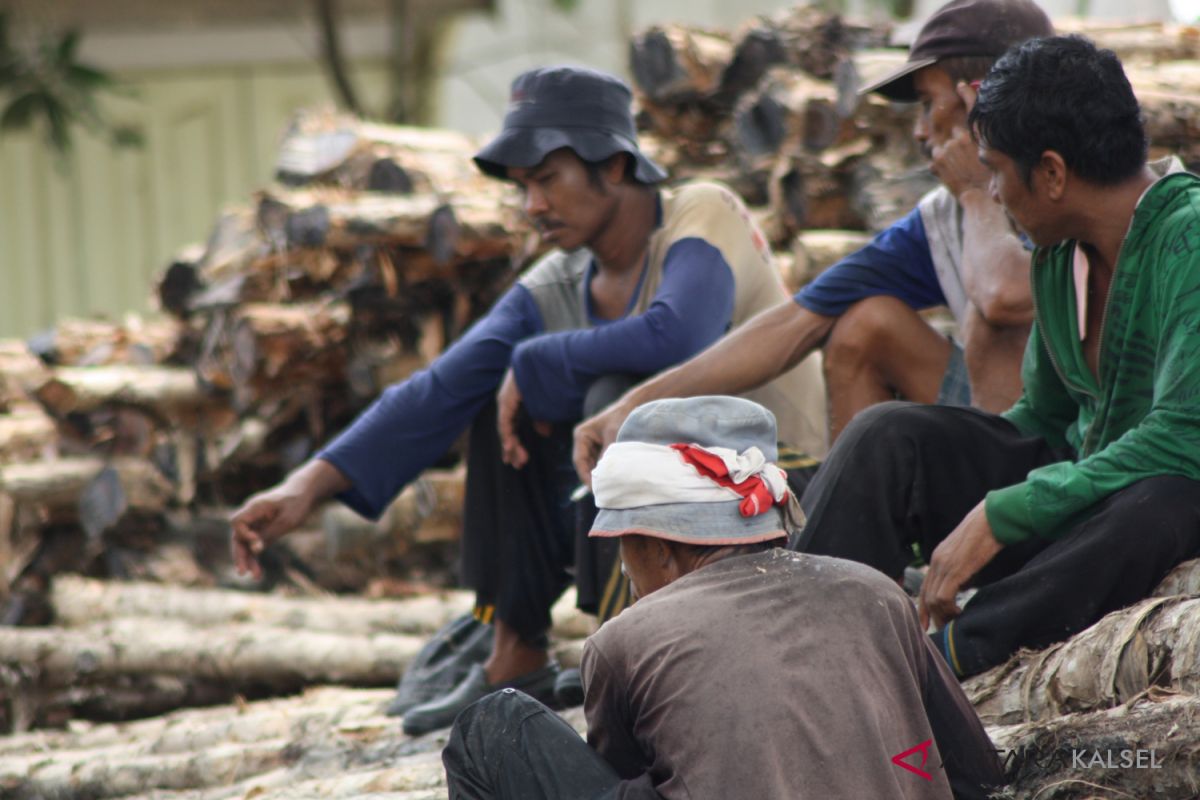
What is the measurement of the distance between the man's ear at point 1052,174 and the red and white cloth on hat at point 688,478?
0.84 m

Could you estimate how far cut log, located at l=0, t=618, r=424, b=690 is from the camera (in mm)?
5254

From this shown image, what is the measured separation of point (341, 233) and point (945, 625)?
3.30 metres

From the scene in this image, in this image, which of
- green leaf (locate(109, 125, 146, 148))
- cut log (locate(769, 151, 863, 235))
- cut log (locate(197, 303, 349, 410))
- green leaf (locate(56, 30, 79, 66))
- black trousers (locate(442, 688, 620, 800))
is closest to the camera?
black trousers (locate(442, 688, 620, 800))

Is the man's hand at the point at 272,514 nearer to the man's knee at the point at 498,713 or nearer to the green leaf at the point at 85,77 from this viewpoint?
the man's knee at the point at 498,713

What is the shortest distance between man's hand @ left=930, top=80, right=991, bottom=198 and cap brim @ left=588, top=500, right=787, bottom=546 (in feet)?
4.67

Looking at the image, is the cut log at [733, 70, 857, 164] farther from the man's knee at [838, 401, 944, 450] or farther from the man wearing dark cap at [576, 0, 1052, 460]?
the man's knee at [838, 401, 944, 450]

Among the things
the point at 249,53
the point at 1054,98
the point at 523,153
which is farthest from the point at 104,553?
the point at 249,53

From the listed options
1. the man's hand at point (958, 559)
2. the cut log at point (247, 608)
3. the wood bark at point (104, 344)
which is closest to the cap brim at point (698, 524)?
the man's hand at point (958, 559)

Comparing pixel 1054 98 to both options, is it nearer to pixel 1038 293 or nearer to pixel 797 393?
pixel 1038 293

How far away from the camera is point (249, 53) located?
12117 millimetres

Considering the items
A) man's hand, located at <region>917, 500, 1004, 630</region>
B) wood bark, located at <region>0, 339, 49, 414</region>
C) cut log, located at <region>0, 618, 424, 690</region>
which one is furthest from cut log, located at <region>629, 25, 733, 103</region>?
man's hand, located at <region>917, 500, 1004, 630</region>

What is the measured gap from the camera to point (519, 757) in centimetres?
256

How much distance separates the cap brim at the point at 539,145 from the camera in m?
4.17

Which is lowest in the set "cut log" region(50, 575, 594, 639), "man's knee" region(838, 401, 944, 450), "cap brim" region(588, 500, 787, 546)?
"cut log" region(50, 575, 594, 639)
